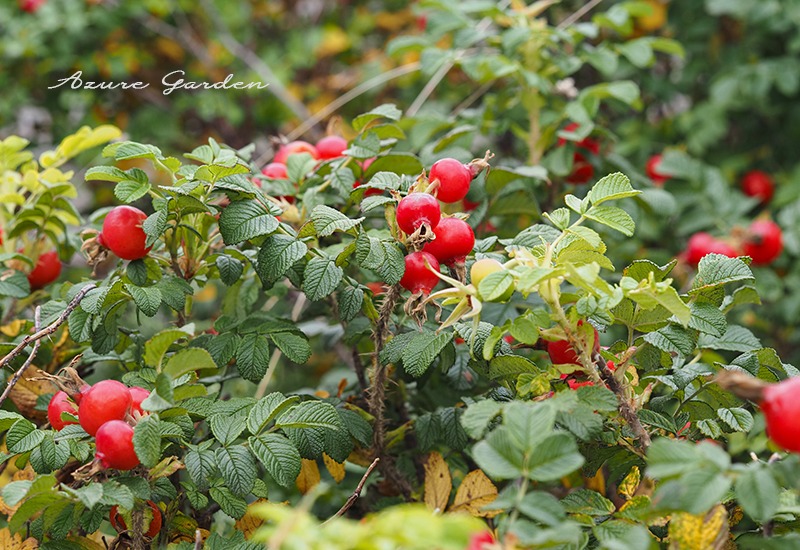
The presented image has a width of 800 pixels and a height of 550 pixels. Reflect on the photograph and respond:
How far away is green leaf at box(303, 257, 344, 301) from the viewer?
0.93 meters

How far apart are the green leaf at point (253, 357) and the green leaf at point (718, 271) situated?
517 mm

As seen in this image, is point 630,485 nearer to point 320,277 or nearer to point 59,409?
point 320,277

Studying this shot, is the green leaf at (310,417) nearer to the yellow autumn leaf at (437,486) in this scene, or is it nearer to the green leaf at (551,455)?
the yellow autumn leaf at (437,486)

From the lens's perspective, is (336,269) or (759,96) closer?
(336,269)

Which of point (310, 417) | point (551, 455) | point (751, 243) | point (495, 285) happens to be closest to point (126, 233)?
point (310, 417)

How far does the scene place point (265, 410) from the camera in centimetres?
92

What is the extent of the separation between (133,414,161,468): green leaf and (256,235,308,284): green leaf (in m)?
0.21

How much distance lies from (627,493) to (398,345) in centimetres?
31

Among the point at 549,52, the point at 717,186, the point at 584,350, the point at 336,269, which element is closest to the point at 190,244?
the point at 336,269

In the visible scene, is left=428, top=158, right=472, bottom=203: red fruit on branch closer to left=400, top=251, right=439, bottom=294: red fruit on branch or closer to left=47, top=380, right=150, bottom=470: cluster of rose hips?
left=400, top=251, right=439, bottom=294: red fruit on branch

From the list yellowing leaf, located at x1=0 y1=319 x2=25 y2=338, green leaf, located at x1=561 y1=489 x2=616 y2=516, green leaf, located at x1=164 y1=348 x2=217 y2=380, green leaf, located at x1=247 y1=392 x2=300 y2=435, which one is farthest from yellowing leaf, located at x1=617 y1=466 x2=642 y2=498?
yellowing leaf, located at x1=0 y1=319 x2=25 y2=338

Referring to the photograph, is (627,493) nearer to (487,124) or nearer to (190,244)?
(190,244)

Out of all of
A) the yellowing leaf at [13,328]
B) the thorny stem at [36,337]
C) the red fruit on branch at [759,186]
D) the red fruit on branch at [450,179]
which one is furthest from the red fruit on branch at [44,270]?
the red fruit on branch at [759,186]

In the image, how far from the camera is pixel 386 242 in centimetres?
93
